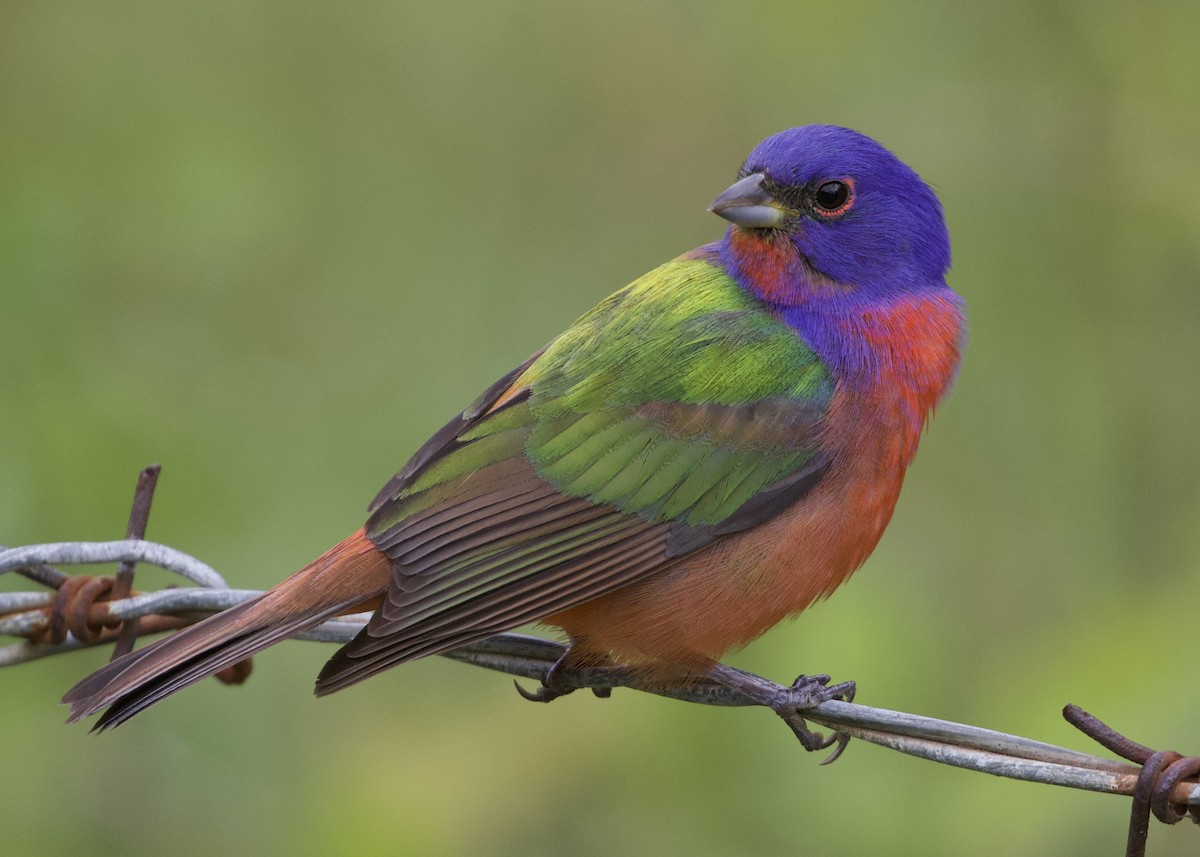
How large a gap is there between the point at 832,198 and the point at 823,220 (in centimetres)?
7

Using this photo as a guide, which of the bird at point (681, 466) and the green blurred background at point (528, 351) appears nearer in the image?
the bird at point (681, 466)

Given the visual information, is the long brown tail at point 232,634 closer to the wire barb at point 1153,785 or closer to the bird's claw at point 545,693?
the bird's claw at point 545,693

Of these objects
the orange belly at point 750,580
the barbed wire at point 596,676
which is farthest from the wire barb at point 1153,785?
the orange belly at point 750,580

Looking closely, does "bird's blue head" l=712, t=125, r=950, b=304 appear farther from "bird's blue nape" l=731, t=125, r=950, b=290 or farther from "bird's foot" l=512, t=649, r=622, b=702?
"bird's foot" l=512, t=649, r=622, b=702

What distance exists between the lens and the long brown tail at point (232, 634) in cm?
318

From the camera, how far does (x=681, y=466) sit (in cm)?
368

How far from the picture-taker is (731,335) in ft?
12.5

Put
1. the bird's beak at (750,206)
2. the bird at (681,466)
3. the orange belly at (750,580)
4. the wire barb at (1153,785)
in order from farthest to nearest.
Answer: the bird's beak at (750,206) → the orange belly at (750,580) → the bird at (681,466) → the wire barb at (1153,785)

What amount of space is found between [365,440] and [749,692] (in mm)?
2159

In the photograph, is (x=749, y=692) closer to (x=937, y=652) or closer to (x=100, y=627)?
(x=937, y=652)

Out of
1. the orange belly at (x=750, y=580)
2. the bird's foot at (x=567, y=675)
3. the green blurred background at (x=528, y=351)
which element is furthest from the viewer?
the green blurred background at (x=528, y=351)

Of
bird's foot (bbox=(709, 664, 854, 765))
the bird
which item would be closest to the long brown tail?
the bird

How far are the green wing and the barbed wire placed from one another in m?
0.19

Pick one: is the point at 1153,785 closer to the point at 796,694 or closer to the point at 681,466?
the point at 796,694
